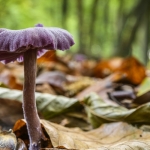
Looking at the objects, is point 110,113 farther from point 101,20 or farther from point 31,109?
point 101,20

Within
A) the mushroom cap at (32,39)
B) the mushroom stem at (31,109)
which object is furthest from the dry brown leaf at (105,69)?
the mushroom cap at (32,39)

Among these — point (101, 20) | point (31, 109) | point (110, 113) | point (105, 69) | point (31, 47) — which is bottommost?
point (101, 20)

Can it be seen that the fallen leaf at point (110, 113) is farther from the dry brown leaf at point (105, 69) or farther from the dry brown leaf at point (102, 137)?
the dry brown leaf at point (105, 69)

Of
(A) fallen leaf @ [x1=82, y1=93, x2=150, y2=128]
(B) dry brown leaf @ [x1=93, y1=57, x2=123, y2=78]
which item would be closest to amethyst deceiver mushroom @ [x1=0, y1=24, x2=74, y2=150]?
(A) fallen leaf @ [x1=82, y1=93, x2=150, y2=128]

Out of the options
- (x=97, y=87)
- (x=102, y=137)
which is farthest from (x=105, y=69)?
(x=102, y=137)

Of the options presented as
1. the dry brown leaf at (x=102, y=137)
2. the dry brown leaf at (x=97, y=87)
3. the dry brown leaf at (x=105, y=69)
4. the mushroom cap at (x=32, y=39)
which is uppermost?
the mushroom cap at (x=32, y=39)
